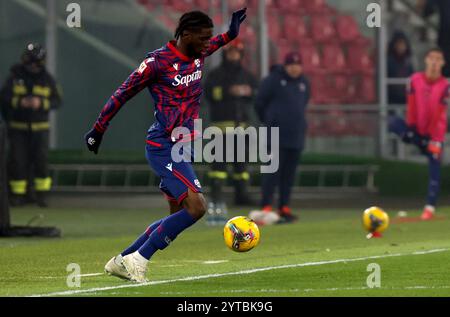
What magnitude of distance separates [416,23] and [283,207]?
8959mm

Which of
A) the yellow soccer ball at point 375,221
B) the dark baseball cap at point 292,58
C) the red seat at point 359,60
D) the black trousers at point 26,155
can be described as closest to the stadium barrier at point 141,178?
Result: the black trousers at point 26,155

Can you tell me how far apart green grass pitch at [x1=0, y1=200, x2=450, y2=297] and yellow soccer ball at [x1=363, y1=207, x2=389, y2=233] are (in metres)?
0.18

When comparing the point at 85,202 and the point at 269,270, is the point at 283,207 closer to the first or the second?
the point at 85,202

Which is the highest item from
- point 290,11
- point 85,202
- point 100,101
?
point 290,11

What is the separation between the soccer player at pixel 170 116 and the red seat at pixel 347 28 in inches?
616

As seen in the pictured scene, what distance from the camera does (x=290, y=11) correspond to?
89.7 feet

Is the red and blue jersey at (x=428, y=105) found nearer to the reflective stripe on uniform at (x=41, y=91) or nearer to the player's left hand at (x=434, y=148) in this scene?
the player's left hand at (x=434, y=148)

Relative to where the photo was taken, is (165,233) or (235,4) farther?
(235,4)

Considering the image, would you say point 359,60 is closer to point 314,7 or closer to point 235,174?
point 314,7

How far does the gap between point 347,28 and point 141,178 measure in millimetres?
5463

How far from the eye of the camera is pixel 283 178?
19891 millimetres

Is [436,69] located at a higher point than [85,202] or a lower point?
higher

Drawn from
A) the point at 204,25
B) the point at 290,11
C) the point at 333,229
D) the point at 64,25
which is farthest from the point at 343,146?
the point at 204,25

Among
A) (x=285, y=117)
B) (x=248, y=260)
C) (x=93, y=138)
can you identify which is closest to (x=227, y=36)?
(x=93, y=138)
